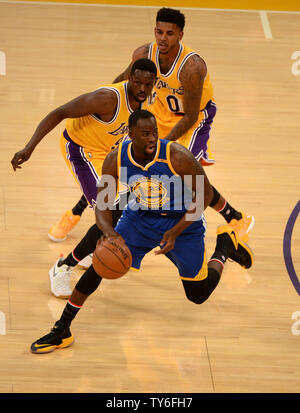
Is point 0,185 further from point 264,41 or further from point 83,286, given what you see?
point 264,41

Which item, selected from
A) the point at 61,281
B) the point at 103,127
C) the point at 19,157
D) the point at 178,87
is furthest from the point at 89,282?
the point at 178,87

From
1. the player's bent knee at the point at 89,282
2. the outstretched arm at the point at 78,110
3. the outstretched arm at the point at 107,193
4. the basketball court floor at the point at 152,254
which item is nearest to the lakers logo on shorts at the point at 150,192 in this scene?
the outstretched arm at the point at 107,193

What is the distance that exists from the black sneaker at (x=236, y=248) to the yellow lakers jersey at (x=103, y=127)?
922mm

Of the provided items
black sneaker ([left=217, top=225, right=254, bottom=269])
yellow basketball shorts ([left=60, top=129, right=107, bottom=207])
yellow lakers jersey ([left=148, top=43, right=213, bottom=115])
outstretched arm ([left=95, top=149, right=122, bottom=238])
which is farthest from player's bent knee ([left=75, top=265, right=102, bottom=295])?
yellow lakers jersey ([left=148, top=43, right=213, bottom=115])

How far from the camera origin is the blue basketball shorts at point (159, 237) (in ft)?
13.6

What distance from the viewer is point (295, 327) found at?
4.50 metres

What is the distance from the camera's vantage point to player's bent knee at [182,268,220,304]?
430cm

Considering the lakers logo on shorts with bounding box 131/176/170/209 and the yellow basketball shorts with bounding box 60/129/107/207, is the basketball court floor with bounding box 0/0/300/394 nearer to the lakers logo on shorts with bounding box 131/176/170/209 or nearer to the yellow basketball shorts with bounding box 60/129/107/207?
the yellow basketball shorts with bounding box 60/129/107/207

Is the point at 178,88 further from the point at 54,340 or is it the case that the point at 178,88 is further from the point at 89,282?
the point at 54,340

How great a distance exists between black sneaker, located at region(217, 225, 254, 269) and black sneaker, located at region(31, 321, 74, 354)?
1.24 metres

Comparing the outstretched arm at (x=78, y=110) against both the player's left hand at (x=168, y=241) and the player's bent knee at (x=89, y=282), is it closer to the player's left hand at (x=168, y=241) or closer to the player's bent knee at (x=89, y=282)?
the player's bent knee at (x=89, y=282)

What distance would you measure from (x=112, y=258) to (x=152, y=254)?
1.35 meters

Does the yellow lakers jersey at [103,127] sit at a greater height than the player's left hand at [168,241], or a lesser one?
greater
